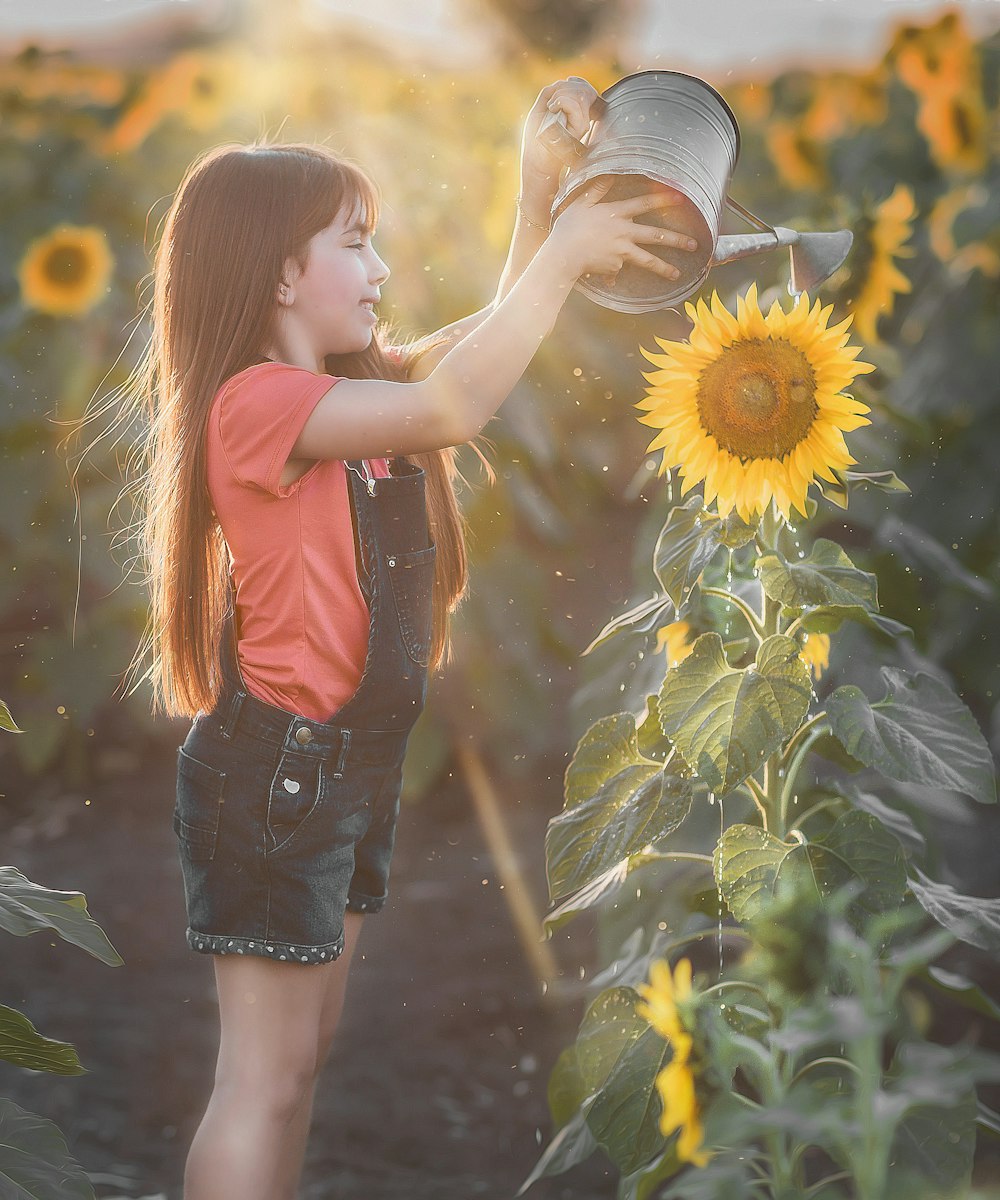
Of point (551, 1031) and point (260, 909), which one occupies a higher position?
point (260, 909)

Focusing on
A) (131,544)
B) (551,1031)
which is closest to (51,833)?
(131,544)

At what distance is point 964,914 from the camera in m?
1.19

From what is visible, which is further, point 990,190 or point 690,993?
point 990,190

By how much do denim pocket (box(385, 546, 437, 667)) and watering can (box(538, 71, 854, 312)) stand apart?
29 cm

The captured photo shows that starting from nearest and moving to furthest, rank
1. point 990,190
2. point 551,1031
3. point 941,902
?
point 941,902 < point 551,1031 < point 990,190

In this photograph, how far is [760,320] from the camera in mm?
1157

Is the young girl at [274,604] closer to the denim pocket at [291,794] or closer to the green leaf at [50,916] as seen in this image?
the denim pocket at [291,794]

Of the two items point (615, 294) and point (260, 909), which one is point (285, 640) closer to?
point (260, 909)

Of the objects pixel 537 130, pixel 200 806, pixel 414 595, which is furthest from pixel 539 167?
pixel 200 806

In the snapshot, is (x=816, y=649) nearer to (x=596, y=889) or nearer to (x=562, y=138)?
(x=596, y=889)

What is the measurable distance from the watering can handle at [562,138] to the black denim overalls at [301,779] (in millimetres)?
317

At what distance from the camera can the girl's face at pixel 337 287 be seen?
1229mm

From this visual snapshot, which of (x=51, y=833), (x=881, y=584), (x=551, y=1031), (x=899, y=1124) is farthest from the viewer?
(x=51, y=833)

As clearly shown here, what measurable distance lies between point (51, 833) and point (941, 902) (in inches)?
75.6
